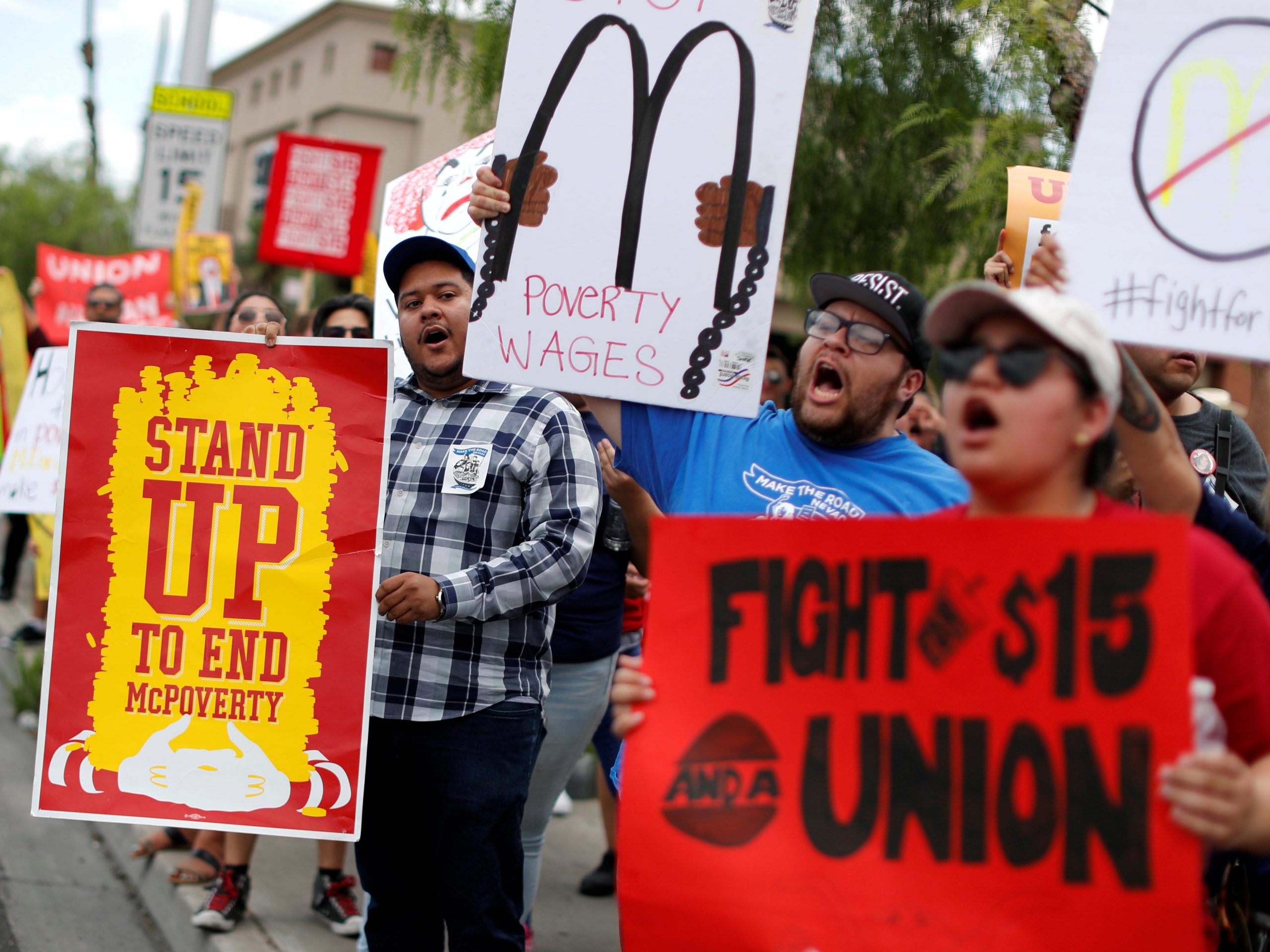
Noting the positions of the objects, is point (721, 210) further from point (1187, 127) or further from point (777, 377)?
point (777, 377)

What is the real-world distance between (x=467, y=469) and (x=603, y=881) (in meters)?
2.39

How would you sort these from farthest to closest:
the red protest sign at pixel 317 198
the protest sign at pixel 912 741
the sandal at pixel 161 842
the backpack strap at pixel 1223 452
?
1. the red protest sign at pixel 317 198
2. the sandal at pixel 161 842
3. the backpack strap at pixel 1223 452
4. the protest sign at pixel 912 741

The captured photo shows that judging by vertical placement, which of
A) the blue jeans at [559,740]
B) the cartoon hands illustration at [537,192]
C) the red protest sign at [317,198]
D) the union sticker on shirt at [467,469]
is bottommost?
the blue jeans at [559,740]

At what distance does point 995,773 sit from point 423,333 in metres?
1.94

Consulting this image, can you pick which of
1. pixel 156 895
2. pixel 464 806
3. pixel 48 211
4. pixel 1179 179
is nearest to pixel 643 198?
pixel 1179 179

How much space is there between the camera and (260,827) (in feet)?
9.53

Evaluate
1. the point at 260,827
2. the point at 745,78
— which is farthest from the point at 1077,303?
the point at 260,827

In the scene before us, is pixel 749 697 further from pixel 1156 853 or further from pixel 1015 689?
pixel 1156 853

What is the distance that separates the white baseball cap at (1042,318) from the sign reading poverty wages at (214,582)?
158 centimetres

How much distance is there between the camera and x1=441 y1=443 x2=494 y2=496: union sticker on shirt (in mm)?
3041

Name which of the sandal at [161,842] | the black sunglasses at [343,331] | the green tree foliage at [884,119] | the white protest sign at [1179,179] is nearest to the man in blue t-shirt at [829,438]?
the white protest sign at [1179,179]

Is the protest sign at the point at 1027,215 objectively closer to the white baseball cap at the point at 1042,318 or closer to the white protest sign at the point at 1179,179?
the white protest sign at the point at 1179,179

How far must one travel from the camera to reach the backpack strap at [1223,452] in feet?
10.5

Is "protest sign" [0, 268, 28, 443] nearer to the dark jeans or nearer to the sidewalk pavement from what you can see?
the sidewalk pavement
